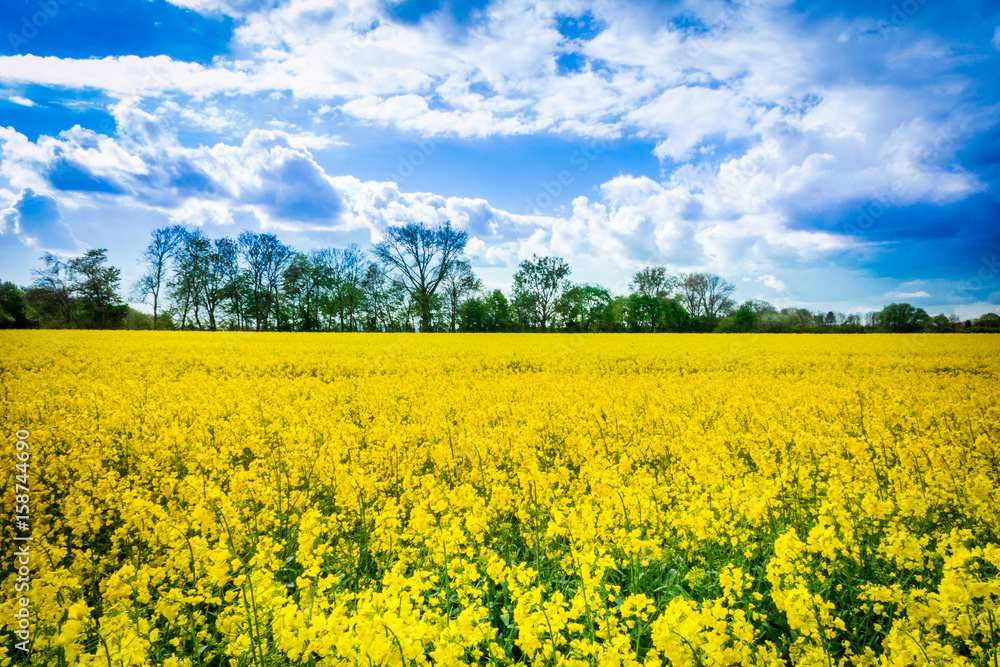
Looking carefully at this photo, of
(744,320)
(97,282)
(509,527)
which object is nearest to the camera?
(509,527)

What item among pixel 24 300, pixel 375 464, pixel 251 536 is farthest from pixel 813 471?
pixel 24 300

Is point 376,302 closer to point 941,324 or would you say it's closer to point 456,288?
point 456,288

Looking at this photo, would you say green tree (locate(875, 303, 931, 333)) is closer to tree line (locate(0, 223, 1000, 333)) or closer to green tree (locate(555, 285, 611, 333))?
tree line (locate(0, 223, 1000, 333))

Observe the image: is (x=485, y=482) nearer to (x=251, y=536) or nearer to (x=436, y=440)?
(x=436, y=440)

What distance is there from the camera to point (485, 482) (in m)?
5.03

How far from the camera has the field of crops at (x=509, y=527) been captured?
2.37 m

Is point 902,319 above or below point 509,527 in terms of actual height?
above

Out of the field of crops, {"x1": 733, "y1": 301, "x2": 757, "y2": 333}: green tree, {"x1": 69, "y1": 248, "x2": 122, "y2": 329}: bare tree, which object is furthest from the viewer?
{"x1": 733, "y1": 301, "x2": 757, "y2": 333}: green tree

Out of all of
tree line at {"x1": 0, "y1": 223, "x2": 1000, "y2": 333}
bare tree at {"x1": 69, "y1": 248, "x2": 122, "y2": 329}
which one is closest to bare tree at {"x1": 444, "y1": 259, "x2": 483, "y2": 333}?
tree line at {"x1": 0, "y1": 223, "x2": 1000, "y2": 333}

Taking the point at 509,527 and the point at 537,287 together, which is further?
the point at 537,287

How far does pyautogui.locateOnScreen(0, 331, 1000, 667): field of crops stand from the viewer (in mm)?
2373

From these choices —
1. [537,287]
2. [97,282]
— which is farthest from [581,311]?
[97,282]

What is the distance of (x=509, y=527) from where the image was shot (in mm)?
4160

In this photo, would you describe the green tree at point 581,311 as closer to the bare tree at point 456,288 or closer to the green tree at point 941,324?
the bare tree at point 456,288
